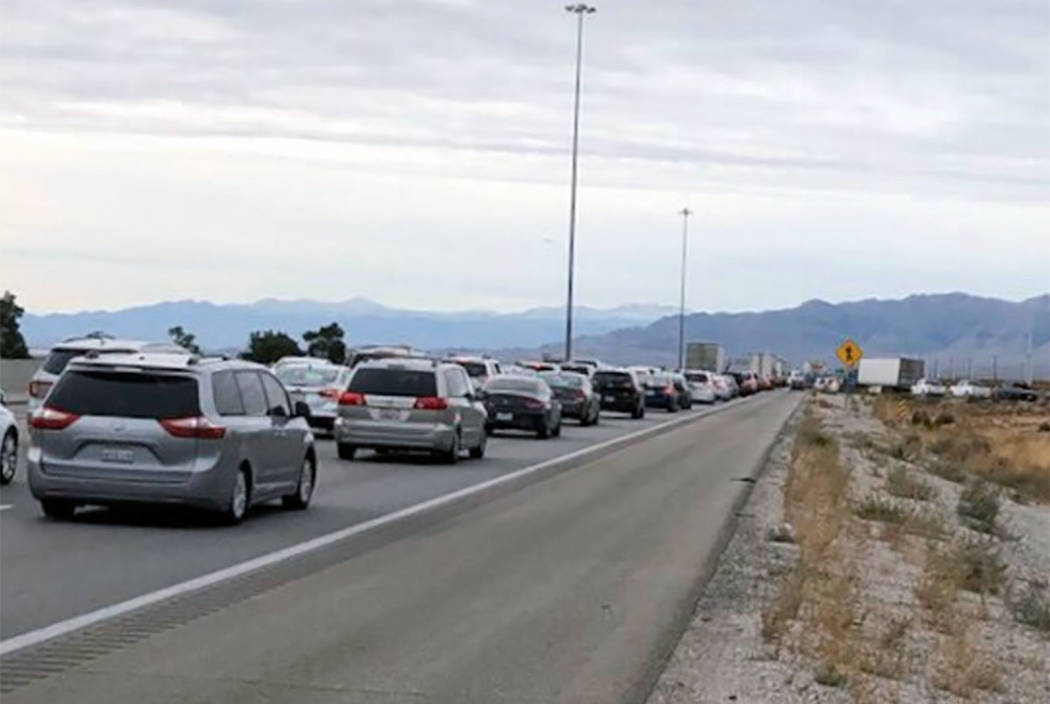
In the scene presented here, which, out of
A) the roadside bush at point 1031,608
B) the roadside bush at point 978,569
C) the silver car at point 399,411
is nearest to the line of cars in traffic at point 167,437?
the roadside bush at point 978,569

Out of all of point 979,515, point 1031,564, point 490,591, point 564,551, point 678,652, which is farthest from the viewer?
point 979,515

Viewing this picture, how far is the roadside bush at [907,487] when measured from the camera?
31797 millimetres

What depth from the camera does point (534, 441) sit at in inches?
1633

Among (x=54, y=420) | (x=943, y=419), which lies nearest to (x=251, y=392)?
(x=54, y=420)

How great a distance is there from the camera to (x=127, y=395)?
62.0 feet

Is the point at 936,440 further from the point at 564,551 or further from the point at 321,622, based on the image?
the point at 321,622

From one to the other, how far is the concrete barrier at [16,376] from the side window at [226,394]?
34.6 meters

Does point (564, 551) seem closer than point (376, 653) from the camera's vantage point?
No

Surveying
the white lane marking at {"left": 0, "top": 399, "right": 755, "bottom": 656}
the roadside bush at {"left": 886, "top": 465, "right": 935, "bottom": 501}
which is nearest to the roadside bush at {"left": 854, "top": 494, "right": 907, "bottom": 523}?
the roadside bush at {"left": 886, "top": 465, "right": 935, "bottom": 501}

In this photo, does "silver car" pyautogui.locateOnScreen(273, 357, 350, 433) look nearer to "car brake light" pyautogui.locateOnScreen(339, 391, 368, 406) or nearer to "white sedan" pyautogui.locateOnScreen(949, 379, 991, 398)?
"car brake light" pyautogui.locateOnScreen(339, 391, 368, 406)

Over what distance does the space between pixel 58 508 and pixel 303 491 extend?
130 inches

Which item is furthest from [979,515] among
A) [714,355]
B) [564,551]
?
[714,355]

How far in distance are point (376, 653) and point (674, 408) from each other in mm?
60623

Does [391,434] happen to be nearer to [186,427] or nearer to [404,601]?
[186,427]
